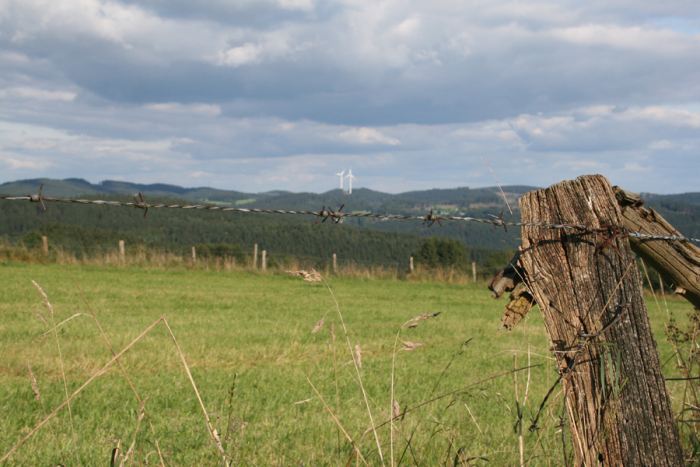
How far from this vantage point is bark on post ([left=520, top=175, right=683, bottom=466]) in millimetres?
2928

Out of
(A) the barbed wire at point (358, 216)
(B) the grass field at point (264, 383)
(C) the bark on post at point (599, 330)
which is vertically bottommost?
(B) the grass field at point (264, 383)

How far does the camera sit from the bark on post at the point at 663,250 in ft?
10.5

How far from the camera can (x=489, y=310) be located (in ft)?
74.9

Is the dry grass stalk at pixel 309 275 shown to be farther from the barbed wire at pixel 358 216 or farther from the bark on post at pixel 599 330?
the bark on post at pixel 599 330

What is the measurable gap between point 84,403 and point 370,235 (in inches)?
4690

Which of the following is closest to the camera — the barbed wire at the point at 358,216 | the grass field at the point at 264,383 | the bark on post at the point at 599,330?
the bark on post at the point at 599,330

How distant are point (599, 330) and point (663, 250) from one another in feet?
2.23

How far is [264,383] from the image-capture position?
333 inches

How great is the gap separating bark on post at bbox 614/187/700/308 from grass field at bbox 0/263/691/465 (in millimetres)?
662

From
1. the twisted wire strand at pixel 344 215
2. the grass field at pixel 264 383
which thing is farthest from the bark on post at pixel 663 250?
the grass field at pixel 264 383

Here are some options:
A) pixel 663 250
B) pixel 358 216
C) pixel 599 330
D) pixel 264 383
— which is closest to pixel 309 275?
pixel 358 216

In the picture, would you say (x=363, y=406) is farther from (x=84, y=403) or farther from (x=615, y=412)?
(x=615, y=412)

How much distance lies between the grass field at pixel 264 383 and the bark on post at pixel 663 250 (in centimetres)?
66

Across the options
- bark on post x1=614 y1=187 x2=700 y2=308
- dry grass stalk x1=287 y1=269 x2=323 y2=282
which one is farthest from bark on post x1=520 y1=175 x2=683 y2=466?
dry grass stalk x1=287 y1=269 x2=323 y2=282
